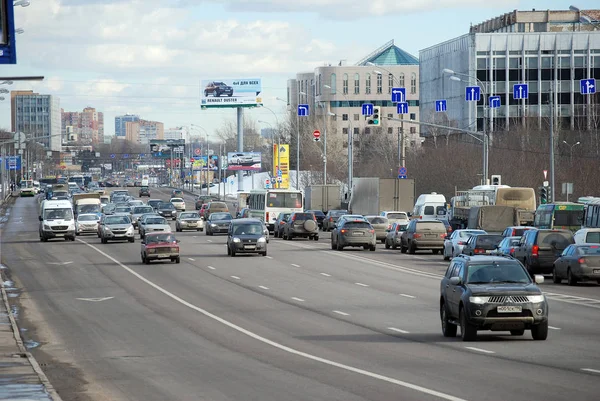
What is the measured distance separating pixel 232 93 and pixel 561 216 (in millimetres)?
100687

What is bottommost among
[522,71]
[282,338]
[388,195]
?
[282,338]

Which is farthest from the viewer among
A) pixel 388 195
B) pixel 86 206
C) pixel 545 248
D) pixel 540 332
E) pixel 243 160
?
pixel 243 160

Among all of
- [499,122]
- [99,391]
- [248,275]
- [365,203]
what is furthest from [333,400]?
[499,122]

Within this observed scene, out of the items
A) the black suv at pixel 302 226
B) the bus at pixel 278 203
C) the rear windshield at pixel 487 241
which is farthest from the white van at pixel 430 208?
the rear windshield at pixel 487 241

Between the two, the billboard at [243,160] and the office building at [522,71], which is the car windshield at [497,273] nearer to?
the office building at [522,71]

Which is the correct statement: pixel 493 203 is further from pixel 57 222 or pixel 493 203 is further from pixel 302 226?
pixel 57 222

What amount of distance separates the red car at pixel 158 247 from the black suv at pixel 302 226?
20.1 metres

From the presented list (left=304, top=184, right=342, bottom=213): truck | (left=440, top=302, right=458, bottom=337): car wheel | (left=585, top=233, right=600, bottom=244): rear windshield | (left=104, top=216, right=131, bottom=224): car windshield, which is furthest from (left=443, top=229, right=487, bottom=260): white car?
(left=304, top=184, right=342, bottom=213): truck

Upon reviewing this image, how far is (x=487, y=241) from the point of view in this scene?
143ft

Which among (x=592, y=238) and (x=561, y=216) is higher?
(x=561, y=216)

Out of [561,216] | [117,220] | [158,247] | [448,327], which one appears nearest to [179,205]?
[117,220]

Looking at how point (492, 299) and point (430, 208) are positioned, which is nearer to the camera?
point (492, 299)

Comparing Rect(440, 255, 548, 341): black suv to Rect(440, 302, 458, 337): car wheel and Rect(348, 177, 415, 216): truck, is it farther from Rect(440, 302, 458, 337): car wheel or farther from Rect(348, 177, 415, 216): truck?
Rect(348, 177, 415, 216): truck

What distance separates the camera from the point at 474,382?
1548cm
